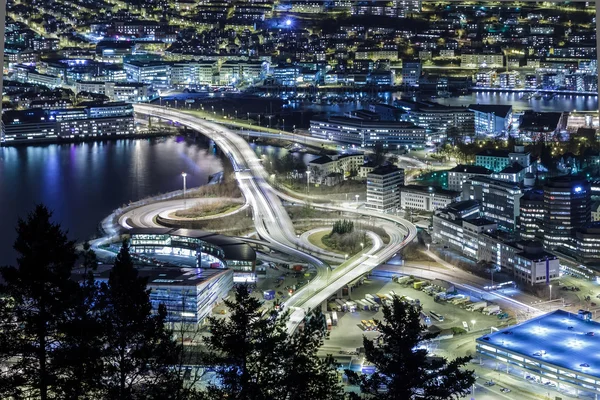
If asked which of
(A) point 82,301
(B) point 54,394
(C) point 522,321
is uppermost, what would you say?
(A) point 82,301

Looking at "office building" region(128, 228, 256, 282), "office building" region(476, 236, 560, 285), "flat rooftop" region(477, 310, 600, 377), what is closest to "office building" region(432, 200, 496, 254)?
"office building" region(476, 236, 560, 285)

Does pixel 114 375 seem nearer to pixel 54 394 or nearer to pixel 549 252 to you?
pixel 54 394

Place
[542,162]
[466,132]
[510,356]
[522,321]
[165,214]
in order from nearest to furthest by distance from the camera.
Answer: [510,356]
[522,321]
[165,214]
[542,162]
[466,132]

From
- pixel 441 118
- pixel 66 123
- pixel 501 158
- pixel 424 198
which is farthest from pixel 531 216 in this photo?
pixel 66 123

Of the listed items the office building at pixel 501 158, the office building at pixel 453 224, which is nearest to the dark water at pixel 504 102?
the office building at pixel 501 158

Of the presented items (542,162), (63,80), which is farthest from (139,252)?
(63,80)

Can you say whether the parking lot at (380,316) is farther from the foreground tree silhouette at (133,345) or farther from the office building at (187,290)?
the foreground tree silhouette at (133,345)
